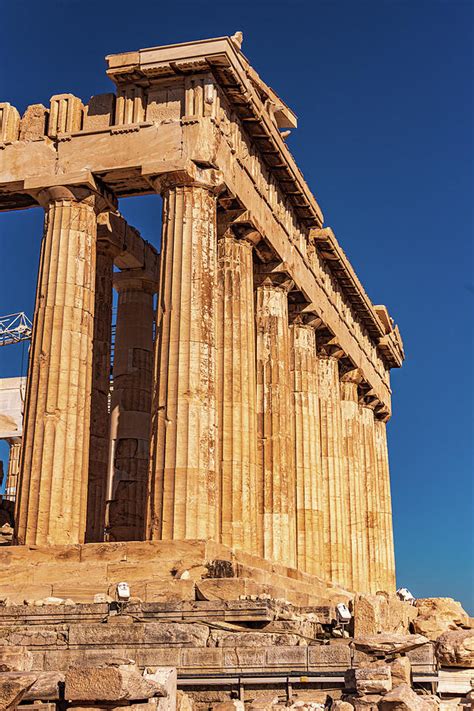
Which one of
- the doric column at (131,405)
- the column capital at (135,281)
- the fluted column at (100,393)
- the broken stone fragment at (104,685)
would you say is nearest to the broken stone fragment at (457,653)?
the broken stone fragment at (104,685)

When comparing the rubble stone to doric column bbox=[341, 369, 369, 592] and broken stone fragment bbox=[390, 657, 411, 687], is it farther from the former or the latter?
doric column bbox=[341, 369, 369, 592]

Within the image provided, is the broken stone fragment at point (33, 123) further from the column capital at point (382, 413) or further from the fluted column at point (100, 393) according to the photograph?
the column capital at point (382, 413)

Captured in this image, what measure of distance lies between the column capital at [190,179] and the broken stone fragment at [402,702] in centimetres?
1599

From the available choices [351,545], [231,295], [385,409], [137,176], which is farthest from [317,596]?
[385,409]

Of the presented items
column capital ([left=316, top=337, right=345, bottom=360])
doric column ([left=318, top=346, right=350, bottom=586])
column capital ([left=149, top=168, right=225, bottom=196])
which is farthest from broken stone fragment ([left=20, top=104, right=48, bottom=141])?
doric column ([left=318, top=346, right=350, bottom=586])

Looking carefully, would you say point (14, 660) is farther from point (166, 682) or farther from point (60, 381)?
point (60, 381)

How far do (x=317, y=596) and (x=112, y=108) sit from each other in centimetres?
1351

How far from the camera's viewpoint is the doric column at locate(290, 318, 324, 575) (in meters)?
34.1

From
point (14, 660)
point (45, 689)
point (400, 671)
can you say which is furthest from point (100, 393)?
point (45, 689)

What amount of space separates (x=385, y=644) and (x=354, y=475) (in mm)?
29309

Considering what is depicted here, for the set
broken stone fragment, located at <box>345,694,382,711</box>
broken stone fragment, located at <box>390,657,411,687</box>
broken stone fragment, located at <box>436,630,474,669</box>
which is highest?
broken stone fragment, located at <box>436,630,474,669</box>

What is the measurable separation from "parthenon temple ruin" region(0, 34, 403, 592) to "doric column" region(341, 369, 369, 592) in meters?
7.70

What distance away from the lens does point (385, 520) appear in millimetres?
47750

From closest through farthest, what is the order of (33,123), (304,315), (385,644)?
(385,644), (33,123), (304,315)
